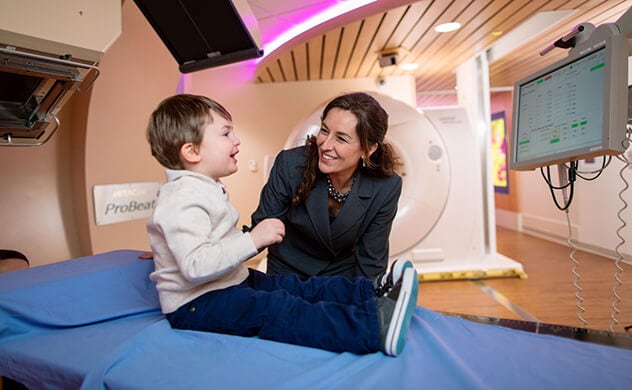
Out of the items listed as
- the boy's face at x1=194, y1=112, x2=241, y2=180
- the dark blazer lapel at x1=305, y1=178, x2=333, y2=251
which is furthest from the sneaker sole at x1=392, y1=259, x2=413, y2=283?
the boy's face at x1=194, y1=112, x2=241, y2=180

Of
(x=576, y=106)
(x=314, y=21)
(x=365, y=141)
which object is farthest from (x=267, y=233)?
(x=314, y=21)

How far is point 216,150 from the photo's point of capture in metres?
1.11

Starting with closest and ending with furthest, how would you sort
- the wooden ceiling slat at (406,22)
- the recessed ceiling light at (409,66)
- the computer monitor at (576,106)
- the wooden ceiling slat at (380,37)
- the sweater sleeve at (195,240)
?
the sweater sleeve at (195,240) < the computer monitor at (576,106) < the wooden ceiling slat at (406,22) < the wooden ceiling slat at (380,37) < the recessed ceiling light at (409,66)

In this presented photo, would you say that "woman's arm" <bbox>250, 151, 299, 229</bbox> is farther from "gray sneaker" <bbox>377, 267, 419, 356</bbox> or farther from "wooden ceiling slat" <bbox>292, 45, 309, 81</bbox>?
"wooden ceiling slat" <bbox>292, 45, 309, 81</bbox>

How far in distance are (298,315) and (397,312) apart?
0.74 feet

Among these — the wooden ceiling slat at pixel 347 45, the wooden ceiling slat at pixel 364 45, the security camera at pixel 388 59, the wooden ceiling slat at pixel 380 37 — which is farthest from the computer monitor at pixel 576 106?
the security camera at pixel 388 59

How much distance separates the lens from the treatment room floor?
4.93ft

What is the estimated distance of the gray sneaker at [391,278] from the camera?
0.97 metres

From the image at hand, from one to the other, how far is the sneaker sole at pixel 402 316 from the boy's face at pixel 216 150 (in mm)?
574

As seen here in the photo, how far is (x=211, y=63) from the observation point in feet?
5.55

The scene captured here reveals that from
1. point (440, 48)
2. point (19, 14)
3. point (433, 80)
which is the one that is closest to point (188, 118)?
point (19, 14)

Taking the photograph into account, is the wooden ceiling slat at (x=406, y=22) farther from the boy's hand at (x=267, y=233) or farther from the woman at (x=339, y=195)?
the boy's hand at (x=267, y=233)

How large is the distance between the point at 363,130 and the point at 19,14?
95cm

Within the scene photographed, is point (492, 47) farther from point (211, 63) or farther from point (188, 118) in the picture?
point (188, 118)
